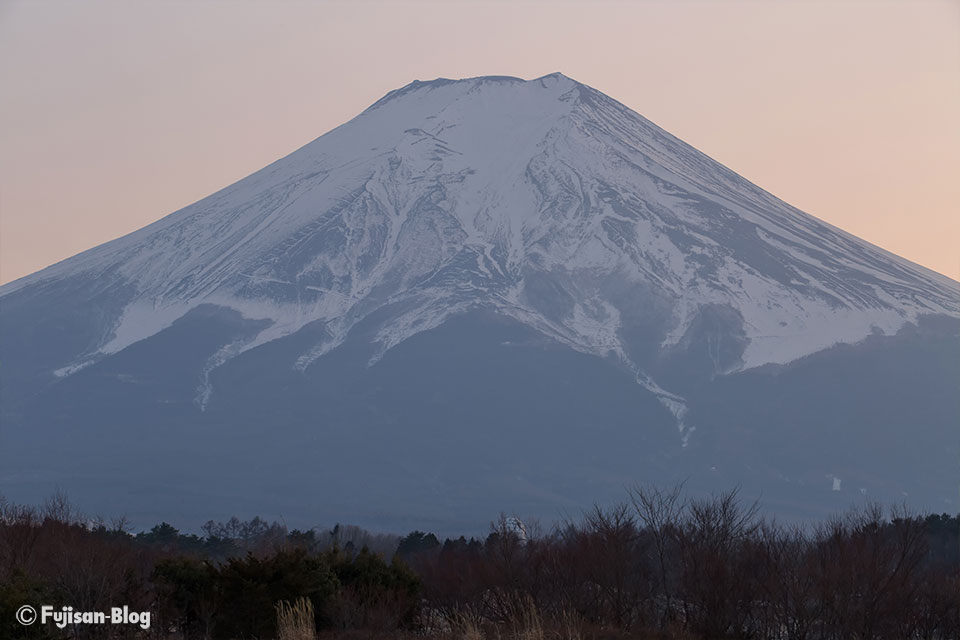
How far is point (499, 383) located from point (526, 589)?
479 ft

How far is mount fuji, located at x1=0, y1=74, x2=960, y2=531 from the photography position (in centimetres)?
15450

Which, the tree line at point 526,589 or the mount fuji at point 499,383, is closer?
the tree line at point 526,589

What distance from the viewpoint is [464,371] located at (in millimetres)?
175500

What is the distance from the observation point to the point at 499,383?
173 m

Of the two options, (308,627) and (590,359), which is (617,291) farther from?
(308,627)

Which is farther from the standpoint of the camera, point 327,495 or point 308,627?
point 327,495

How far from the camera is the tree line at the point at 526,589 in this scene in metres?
21.8

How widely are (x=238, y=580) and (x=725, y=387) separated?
518ft

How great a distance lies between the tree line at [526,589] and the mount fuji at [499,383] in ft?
365

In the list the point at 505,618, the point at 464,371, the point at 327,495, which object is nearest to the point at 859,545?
the point at 505,618

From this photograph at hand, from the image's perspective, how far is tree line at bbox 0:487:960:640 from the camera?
2183 centimetres

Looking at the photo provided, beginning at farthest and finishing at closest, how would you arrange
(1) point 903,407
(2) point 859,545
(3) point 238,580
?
(1) point 903,407
(2) point 859,545
(3) point 238,580

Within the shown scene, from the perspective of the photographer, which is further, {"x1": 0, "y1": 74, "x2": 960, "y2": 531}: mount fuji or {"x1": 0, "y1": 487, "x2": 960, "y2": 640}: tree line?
{"x1": 0, "y1": 74, "x2": 960, "y2": 531}: mount fuji

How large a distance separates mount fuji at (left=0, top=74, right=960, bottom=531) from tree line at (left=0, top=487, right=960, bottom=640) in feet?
365
